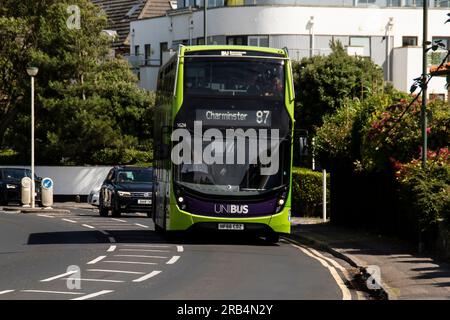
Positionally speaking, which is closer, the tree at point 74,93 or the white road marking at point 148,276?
the white road marking at point 148,276

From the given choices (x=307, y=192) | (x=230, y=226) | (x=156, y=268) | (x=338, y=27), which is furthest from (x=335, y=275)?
(x=338, y=27)

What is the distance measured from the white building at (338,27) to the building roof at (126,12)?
41.5 ft

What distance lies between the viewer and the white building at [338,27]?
58094 mm

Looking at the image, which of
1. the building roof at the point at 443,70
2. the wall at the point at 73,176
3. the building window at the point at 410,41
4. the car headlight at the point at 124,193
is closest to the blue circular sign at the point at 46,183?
the car headlight at the point at 124,193

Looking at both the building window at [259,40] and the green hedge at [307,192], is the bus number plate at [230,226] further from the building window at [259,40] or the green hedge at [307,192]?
the building window at [259,40]

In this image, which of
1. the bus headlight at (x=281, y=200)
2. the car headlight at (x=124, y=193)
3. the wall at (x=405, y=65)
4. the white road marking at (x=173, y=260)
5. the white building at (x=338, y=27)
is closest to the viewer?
the white road marking at (x=173, y=260)

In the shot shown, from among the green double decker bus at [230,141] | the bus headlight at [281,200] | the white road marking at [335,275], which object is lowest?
the white road marking at [335,275]

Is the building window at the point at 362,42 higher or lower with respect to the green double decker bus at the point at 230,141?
higher

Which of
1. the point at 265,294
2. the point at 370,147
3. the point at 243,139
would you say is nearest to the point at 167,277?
the point at 265,294

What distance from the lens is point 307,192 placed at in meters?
37.3

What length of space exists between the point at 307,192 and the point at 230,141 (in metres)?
14.4

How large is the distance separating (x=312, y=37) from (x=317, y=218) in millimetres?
23875

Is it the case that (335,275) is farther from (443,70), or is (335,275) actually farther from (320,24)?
(320,24)

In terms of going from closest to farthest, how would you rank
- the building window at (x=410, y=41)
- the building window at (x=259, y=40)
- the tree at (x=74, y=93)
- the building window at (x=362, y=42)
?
the tree at (x=74, y=93), the building window at (x=259, y=40), the building window at (x=362, y=42), the building window at (x=410, y=41)
